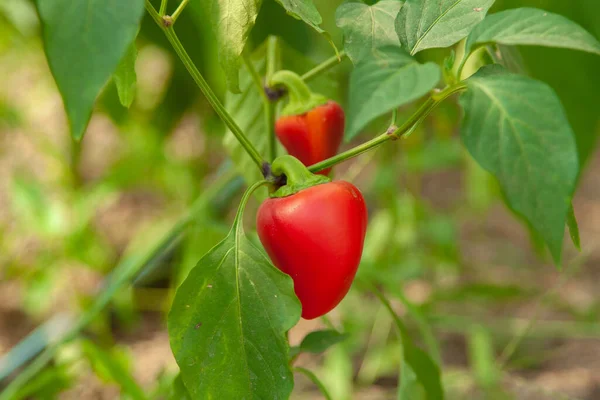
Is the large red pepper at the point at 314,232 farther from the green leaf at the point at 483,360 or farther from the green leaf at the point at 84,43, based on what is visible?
the green leaf at the point at 483,360

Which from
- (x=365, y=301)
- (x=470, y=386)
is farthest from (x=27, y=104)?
(x=470, y=386)

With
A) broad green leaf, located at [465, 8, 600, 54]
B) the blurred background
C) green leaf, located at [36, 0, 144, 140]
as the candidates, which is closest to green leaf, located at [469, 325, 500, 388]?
the blurred background

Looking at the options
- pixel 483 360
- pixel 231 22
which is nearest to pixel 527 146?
pixel 231 22

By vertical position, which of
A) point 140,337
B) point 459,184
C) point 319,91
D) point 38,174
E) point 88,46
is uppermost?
point 88,46

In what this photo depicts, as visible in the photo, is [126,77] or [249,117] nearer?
[126,77]

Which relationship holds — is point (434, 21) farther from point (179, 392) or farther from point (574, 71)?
point (574, 71)

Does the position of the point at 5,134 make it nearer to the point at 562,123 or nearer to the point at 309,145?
the point at 309,145
